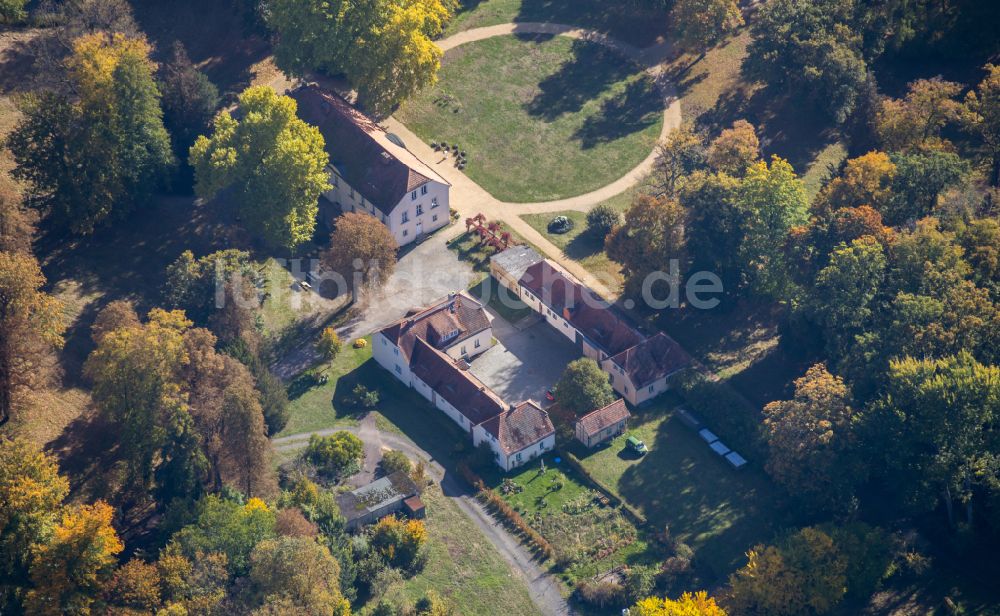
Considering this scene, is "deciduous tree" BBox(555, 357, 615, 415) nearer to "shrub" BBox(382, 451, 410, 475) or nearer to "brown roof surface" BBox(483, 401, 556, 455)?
"brown roof surface" BBox(483, 401, 556, 455)

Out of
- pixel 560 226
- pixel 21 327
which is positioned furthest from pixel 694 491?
pixel 21 327

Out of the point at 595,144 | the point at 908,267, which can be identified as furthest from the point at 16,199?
the point at 908,267

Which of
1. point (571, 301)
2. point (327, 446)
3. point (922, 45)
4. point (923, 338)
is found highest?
point (922, 45)

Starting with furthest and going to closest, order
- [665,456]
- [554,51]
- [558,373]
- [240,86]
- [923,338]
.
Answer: [554,51]
[240,86]
[558,373]
[665,456]
[923,338]

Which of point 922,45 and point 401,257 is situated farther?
point 922,45

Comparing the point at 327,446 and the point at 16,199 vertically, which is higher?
the point at 16,199

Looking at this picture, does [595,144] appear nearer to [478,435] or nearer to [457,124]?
[457,124]

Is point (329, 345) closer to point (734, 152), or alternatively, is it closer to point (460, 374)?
point (460, 374)
